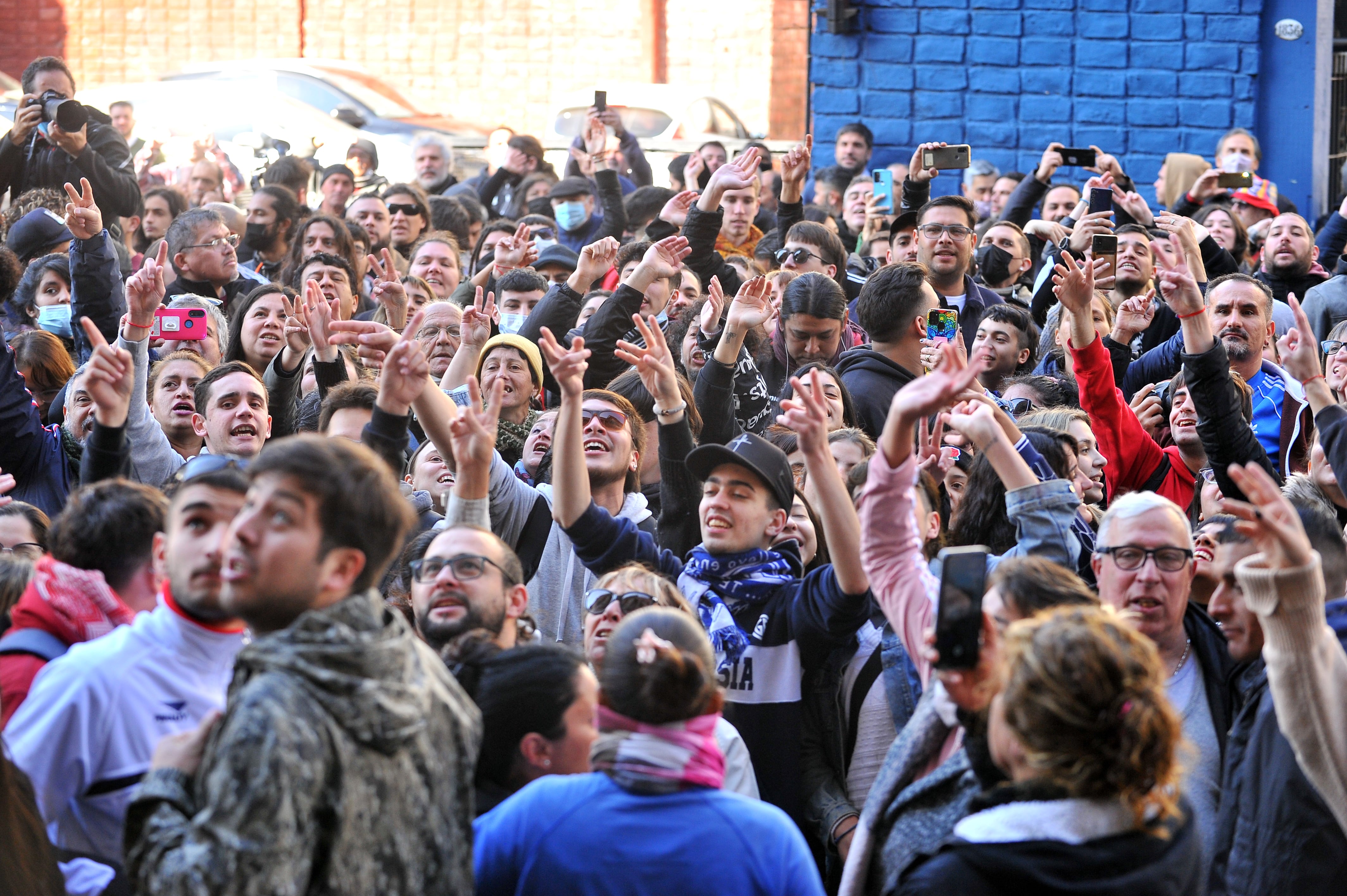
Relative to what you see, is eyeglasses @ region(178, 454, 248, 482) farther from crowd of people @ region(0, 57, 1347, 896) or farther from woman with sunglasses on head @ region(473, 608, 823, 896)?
woman with sunglasses on head @ region(473, 608, 823, 896)

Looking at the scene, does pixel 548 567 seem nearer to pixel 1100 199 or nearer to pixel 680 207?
pixel 680 207

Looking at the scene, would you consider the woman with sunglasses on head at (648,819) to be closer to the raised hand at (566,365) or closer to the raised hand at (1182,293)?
the raised hand at (566,365)

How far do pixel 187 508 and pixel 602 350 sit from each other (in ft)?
11.4

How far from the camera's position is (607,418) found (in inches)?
187

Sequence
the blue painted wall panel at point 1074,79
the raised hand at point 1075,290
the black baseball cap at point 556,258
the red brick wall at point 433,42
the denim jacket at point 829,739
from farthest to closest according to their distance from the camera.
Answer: the red brick wall at point 433,42, the blue painted wall panel at point 1074,79, the black baseball cap at point 556,258, the raised hand at point 1075,290, the denim jacket at point 829,739

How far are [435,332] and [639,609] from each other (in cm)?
319

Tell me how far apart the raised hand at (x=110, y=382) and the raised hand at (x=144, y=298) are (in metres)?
0.88

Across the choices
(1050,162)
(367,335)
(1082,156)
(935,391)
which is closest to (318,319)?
(367,335)

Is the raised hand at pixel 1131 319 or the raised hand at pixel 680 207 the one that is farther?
the raised hand at pixel 680 207

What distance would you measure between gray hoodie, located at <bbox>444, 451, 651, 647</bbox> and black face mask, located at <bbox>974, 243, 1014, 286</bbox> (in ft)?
12.9

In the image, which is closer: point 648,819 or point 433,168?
point 648,819

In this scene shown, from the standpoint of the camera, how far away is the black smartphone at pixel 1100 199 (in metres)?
7.05

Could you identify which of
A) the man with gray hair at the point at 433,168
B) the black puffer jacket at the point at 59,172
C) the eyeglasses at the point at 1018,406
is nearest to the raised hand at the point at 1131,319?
the eyeglasses at the point at 1018,406

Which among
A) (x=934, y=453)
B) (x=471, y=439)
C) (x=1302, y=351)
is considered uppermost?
(x=1302, y=351)
